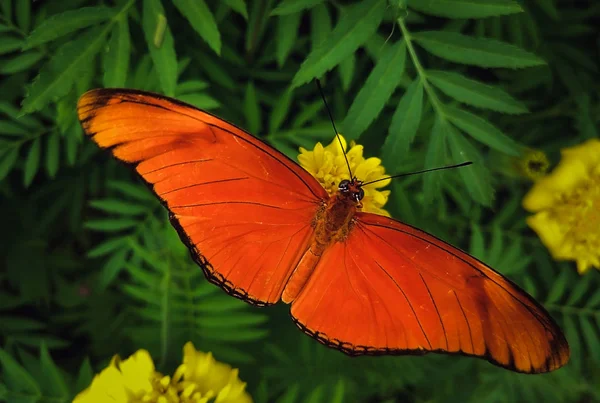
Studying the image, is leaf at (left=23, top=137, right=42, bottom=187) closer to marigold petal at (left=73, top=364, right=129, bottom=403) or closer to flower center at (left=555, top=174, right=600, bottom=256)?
marigold petal at (left=73, top=364, right=129, bottom=403)

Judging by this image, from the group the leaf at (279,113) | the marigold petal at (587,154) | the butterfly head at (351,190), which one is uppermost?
the leaf at (279,113)

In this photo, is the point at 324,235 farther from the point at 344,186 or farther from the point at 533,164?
the point at 533,164

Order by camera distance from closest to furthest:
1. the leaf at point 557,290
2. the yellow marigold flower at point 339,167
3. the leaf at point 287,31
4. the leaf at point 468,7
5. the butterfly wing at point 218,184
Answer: the butterfly wing at point 218,184
the leaf at point 468,7
the yellow marigold flower at point 339,167
the leaf at point 287,31
the leaf at point 557,290

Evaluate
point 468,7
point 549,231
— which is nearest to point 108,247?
point 468,7

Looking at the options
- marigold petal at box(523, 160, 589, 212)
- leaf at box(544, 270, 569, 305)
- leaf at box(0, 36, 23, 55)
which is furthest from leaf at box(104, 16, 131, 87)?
leaf at box(544, 270, 569, 305)

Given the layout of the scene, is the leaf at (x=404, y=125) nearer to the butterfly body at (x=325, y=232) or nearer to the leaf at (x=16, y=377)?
the butterfly body at (x=325, y=232)

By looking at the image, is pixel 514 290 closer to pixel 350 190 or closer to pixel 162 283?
pixel 350 190

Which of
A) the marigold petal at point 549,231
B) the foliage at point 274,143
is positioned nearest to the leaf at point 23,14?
the foliage at point 274,143
